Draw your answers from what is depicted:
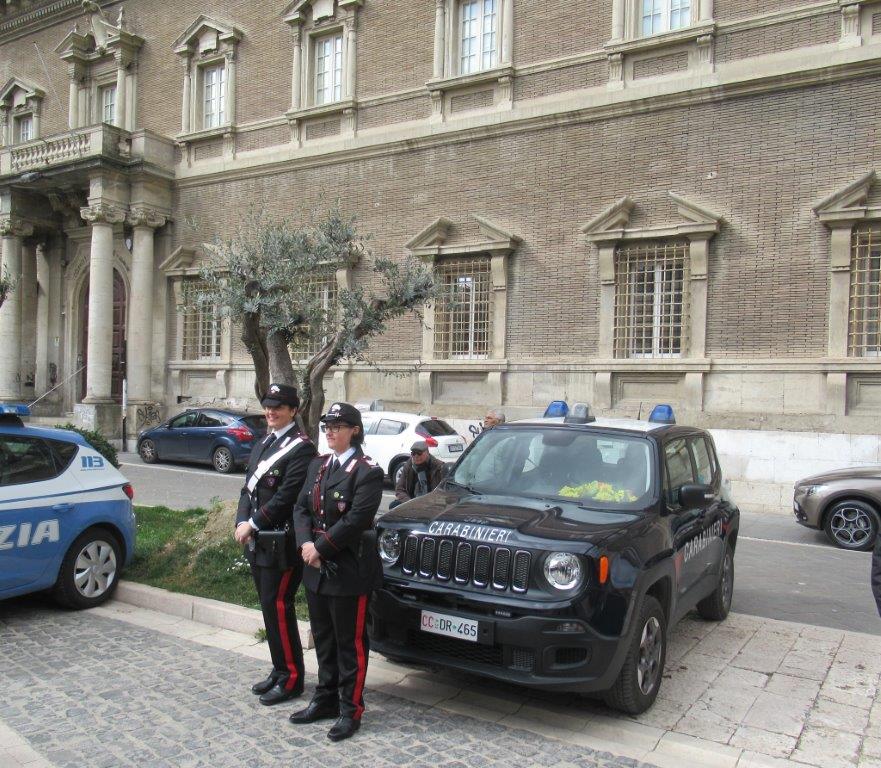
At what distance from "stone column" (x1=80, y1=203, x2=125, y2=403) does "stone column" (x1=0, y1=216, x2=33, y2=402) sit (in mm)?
3690

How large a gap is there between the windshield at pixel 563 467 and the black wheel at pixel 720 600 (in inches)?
68.8

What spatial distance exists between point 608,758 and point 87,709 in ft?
10.0

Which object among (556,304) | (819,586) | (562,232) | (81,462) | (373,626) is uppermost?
(562,232)

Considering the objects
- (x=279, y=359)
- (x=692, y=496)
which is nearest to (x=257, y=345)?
(x=279, y=359)

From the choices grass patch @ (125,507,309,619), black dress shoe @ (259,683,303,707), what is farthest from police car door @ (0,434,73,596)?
black dress shoe @ (259,683,303,707)

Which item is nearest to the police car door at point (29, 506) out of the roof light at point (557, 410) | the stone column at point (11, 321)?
the roof light at point (557, 410)

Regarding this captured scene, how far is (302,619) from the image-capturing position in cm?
609

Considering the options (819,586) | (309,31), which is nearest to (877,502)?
(819,586)

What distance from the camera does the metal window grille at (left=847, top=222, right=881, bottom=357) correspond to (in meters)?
13.8

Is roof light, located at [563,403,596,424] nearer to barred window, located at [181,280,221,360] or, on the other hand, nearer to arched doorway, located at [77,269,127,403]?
barred window, located at [181,280,221,360]

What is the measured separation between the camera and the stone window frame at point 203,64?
A: 21.8 m

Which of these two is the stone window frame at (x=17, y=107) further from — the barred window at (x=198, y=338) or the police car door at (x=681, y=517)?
the police car door at (x=681, y=517)

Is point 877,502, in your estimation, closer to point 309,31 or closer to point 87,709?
point 87,709

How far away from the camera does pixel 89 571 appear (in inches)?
265
